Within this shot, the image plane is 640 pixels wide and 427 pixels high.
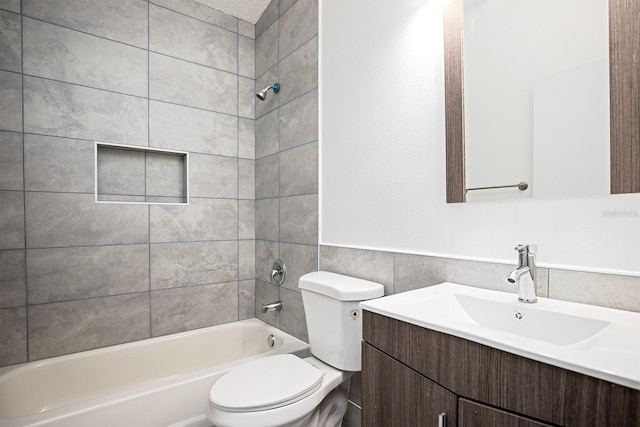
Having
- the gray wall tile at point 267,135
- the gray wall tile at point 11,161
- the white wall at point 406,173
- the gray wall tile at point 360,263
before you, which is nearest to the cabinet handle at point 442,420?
the white wall at point 406,173

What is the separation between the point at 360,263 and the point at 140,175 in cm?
157

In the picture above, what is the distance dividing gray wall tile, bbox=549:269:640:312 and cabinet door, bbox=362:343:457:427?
0.50 m

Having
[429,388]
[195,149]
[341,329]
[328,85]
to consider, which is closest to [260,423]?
[341,329]

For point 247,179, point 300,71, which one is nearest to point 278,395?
point 247,179

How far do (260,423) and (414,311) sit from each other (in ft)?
2.19

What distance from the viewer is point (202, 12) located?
227 cm

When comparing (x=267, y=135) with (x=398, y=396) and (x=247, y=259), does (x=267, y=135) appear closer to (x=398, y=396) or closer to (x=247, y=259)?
(x=247, y=259)

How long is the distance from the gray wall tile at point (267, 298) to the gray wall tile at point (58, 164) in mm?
1242

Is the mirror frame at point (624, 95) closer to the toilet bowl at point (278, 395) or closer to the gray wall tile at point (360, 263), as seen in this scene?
the gray wall tile at point (360, 263)

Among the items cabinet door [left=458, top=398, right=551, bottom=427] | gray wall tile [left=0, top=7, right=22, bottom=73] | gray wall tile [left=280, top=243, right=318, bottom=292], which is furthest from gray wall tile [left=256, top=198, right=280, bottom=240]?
cabinet door [left=458, top=398, right=551, bottom=427]

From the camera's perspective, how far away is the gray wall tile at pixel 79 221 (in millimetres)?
1761

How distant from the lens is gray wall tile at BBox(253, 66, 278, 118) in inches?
88.8

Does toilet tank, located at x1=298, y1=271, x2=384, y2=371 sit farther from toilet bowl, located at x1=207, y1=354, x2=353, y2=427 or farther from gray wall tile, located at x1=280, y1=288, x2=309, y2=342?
gray wall tile, located at x1=280, y1=288, x2=309, y2=342

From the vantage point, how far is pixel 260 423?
1.10 metres
